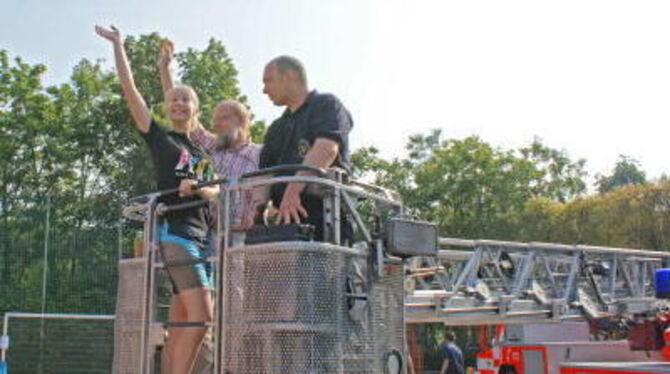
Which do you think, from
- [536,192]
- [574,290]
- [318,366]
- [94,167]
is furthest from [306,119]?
[536,192]

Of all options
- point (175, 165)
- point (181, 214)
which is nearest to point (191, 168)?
point (175, 165)

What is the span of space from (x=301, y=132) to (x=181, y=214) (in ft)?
2.39

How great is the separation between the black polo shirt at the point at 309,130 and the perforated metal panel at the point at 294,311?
555 millimetres

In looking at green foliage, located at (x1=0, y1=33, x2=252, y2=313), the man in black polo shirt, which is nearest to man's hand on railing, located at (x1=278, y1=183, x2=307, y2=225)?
the man in black polo shirt

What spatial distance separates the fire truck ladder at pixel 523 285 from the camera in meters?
11.0

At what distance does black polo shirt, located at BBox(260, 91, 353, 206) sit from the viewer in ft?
11.8

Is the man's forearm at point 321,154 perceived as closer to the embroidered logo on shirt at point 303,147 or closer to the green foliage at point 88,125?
the embroidered logo on shirt at point 303,147

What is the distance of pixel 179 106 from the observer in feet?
13.5

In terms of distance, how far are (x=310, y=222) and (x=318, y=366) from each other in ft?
2.26

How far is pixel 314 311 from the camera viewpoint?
10.1 feet

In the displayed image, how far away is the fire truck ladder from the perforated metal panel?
22.0 ft

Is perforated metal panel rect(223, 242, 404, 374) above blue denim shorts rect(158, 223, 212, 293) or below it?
below

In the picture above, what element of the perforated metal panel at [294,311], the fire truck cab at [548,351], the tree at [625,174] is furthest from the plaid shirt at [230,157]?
the tree at [625,174]

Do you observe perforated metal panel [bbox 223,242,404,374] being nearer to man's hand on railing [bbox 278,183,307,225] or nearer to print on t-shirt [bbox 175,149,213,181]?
man's hand on railing [bbox 278,183,307,225]
